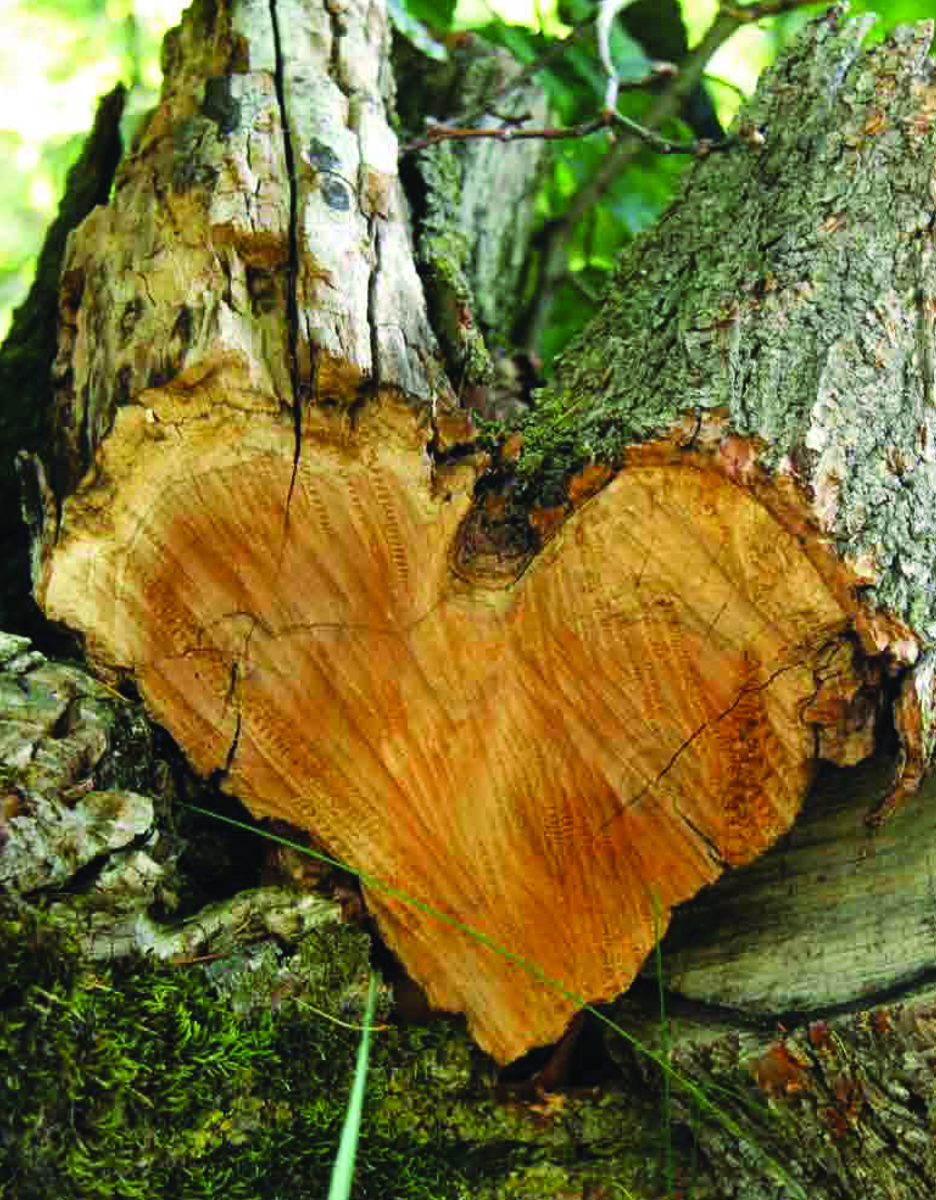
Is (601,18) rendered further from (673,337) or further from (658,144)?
(673,337)

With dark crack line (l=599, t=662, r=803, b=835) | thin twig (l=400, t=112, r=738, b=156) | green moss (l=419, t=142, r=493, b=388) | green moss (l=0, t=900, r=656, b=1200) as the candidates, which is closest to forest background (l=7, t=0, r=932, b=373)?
thin twig (l=400, t=112, r=738, b=156)

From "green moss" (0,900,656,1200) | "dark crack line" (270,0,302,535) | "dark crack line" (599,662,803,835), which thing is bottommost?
"green moss" (0,900,656,1200)

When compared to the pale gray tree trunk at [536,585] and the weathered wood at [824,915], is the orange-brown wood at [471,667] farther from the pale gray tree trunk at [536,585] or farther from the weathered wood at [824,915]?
the weathered wood at [824,915]

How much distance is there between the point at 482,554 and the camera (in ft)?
4.77

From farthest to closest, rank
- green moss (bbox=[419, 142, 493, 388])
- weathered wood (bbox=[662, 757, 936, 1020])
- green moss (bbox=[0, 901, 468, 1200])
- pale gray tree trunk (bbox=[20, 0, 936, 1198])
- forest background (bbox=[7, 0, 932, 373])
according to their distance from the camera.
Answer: forest background (bbox=[7, 0, 932, 373])
green moss (bbox=[419, 142, 493, 388])
weathered wood (bbox=[662, 757, 936, 1020])
pale gray tree trunk (bbox=[20, 0, 936, 1198])
green moss (bbox=[0, 901, 468, 1200])

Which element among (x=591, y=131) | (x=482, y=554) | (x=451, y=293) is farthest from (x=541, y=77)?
(x=482, y=554)

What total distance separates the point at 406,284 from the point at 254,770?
2.12ft

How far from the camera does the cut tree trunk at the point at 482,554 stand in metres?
1.37

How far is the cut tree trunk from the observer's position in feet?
4.49

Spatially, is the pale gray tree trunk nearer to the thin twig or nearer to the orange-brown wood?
the orange-brown wood

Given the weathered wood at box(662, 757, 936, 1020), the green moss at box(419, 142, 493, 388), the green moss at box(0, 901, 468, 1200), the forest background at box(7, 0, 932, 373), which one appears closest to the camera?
the green moss at box(0, 901, 468, 1200)

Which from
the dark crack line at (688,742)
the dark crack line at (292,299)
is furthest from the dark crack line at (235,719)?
the dark crack line at (688,742)

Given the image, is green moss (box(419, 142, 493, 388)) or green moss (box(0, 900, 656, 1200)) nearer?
green moss (box(0, 900, 656, 1200))

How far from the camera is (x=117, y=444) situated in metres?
1.41
